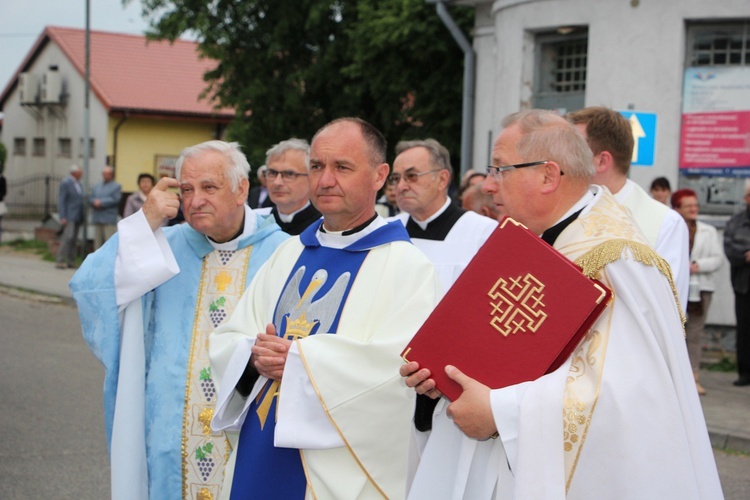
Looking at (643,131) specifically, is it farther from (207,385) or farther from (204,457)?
(204,457)

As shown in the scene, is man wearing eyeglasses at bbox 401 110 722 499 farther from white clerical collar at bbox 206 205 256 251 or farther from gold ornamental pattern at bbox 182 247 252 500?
white clerical collar at bbox 206 205 256 251

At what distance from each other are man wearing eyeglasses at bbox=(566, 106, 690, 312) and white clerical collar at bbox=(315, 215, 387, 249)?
3.44 ft

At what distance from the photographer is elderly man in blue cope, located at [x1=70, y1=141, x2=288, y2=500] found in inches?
164

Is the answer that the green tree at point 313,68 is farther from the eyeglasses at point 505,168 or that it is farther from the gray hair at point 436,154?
the eyeglasses at point 505,168

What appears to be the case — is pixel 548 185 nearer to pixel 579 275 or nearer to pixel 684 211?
pixel 579 275

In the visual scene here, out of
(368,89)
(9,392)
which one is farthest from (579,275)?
(368,89)

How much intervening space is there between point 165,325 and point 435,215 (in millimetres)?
2659

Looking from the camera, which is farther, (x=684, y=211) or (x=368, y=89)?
(x=368, y=89)

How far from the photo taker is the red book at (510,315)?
272 cm

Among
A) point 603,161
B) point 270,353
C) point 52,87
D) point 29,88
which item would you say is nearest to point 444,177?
point 603,161

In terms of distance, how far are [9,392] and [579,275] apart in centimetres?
698

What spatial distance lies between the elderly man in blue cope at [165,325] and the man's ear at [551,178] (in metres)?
1.73

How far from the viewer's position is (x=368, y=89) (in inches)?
736

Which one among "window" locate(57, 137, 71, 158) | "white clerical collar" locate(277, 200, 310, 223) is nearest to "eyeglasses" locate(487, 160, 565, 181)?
"white clerical collar" locate(277, 200, 310, 223)
